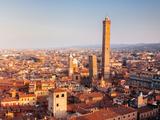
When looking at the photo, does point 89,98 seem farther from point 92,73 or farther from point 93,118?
point 92,73

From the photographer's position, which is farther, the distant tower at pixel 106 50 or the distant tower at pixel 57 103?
the distant tower at pixel 106 50

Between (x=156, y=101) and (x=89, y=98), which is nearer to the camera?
(x=156, y=101)

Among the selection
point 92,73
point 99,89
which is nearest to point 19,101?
point 99,89

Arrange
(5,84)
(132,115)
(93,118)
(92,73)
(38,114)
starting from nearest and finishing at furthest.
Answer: (93,118) → (132,115) → (38,114) → (5,84) → (92,73)

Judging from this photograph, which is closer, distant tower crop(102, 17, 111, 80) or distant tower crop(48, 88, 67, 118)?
distant tower crop(48, 88, 67, 118)

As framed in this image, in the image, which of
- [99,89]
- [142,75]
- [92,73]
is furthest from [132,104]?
[92,73]

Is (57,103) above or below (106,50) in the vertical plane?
below

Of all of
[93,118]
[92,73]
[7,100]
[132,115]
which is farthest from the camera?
[92,73]

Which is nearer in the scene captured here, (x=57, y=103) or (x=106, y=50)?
(x=57, y=103)
